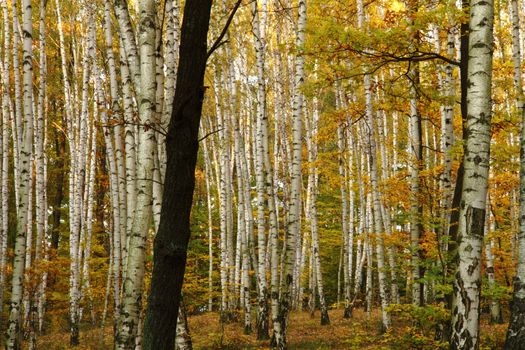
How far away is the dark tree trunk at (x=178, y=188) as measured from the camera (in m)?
2.68

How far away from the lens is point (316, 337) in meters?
11.6

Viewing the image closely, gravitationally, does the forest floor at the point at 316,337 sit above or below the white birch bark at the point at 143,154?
below

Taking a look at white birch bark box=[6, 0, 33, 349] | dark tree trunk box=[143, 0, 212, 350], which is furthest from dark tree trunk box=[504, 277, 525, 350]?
white birch bark box=[6, 0, 33, 349]

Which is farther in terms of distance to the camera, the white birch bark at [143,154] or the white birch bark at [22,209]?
the white birch bark at [22,209]

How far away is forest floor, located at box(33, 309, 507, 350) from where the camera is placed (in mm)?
8375

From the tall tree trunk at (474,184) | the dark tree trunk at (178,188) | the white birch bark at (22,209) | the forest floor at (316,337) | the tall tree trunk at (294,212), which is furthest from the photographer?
the forest floor at (316,337)

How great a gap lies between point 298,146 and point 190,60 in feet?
18.0

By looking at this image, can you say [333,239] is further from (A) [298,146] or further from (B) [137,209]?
(B) [137,209]

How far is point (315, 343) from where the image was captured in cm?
1055

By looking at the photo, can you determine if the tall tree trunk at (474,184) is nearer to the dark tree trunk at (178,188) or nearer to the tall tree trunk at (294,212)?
the dark tree trunk at (178,188)

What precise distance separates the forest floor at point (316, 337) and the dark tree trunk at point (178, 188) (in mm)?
5314

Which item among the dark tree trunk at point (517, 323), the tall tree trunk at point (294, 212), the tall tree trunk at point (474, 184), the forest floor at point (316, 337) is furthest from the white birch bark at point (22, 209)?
the dark tree trunk at point (517, 323)

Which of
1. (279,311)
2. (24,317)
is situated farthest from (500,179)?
(24,317)

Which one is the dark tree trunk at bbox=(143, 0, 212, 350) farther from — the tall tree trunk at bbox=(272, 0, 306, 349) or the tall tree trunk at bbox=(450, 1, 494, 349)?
the tall tree trunk at bbox=(272, 0, 306, 349)
